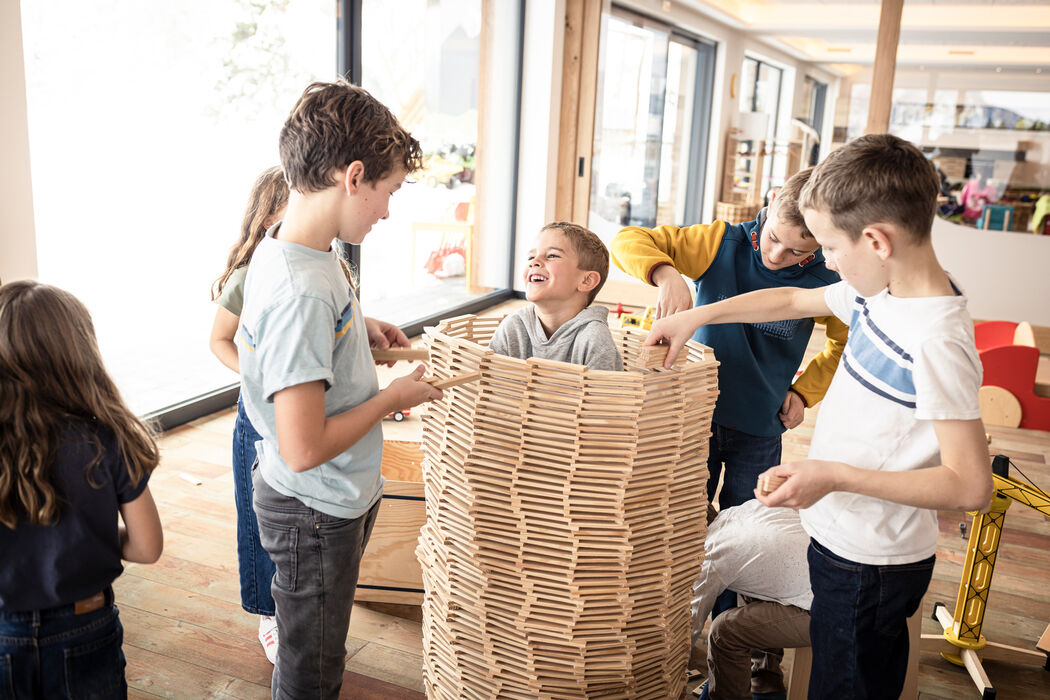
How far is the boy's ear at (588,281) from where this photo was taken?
1.67 meters

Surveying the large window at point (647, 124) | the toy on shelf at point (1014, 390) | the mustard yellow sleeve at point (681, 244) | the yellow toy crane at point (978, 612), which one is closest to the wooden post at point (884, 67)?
the large window at point (647, 124)

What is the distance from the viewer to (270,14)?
142 inches

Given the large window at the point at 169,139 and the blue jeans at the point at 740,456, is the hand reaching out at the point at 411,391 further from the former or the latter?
the large window at the point at 169,139

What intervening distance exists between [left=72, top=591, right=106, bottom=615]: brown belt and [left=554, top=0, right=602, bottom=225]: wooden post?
5082 mm

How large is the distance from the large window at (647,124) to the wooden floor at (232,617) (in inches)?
149

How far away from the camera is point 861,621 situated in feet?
3.94

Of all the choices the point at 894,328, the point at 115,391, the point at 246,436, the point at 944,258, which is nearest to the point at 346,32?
the point at 246,436

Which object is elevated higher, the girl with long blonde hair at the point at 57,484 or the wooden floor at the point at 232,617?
the girl with long blonde hair at the point at 57,484

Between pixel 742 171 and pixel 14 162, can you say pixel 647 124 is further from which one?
pixel 14 162

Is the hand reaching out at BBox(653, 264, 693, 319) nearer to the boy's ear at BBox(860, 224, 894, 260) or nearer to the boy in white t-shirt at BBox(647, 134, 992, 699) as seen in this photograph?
the boy in white t-shirt at BBox(647, 134, 992, 699)

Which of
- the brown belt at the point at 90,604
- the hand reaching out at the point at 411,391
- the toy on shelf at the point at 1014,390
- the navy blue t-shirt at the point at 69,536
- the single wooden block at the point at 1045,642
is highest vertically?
the hand reaching out at the point at 411,391

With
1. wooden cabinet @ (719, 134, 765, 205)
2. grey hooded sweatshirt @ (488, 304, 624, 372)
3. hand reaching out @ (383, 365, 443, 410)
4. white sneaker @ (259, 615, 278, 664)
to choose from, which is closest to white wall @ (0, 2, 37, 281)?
white sneaker @ (259, 615, 278, 664)

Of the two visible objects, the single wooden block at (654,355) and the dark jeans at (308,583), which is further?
the single wooden block at (654,355)

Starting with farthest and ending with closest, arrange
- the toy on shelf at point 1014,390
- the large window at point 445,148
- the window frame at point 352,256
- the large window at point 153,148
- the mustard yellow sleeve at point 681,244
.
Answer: the large window at point 445,148 < the toy on shelf at point 1014,390 < the window frame at point 352,256 < the large window at point 153,148 < the mustard yellow sleeve at point 681,244
